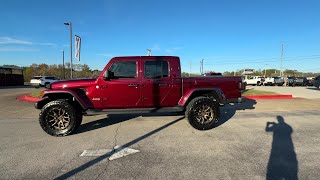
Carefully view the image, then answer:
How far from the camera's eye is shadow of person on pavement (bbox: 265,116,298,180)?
14.5 feet

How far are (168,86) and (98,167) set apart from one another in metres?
3.59

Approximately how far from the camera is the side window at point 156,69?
7836 mm

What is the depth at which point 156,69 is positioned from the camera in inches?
312

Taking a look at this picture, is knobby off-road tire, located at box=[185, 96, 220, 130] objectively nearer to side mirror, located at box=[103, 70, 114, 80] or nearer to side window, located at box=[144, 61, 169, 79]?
side window, located at box=[144, 61, 169, 79]

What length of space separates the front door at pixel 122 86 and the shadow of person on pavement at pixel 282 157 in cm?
367

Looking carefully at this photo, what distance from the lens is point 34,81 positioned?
43.5m

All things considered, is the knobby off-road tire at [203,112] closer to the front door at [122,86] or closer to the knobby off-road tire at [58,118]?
the front door at [122,86]

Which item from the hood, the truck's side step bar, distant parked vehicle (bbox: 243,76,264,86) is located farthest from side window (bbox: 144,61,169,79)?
distant parked vehicle (bbox: 243,76,264,86)

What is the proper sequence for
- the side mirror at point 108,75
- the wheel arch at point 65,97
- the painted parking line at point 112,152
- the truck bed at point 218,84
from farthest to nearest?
the truck bed at point 218,84 → the side mirror at point 108,75 → the wheel arch at point 65,97 → the painted parking line at point 112,152

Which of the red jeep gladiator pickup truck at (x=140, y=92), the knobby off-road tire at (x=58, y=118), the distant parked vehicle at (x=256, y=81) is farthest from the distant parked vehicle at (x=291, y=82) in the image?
the knobby off-road tire at (x=58, y=118)

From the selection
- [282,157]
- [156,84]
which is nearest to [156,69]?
[156,84]

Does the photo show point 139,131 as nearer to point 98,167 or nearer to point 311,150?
point 98,167

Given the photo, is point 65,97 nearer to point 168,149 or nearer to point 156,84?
point 156,84

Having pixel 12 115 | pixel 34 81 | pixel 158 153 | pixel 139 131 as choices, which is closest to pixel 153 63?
pixel 139 131
